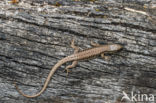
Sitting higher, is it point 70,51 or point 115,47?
point 115,47

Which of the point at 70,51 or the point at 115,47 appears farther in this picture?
the point at 70,51

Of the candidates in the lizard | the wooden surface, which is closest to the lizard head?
the lizard

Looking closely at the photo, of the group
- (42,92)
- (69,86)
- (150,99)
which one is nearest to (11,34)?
(42,92)

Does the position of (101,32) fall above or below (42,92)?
above

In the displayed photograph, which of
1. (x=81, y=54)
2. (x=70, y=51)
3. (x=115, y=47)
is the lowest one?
(x=81, y=54)

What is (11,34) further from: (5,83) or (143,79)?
(143,79)

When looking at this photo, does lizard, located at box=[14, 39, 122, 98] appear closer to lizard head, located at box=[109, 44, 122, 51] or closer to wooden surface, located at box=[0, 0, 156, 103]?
lizard head, located at box=[109, 44, 122, 51]

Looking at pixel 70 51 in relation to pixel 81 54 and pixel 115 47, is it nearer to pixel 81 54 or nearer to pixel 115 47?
pixel 81 54

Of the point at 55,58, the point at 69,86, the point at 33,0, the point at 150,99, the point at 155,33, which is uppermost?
the point at 33,0

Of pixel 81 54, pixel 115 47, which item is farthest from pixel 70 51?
pixel 115 47
